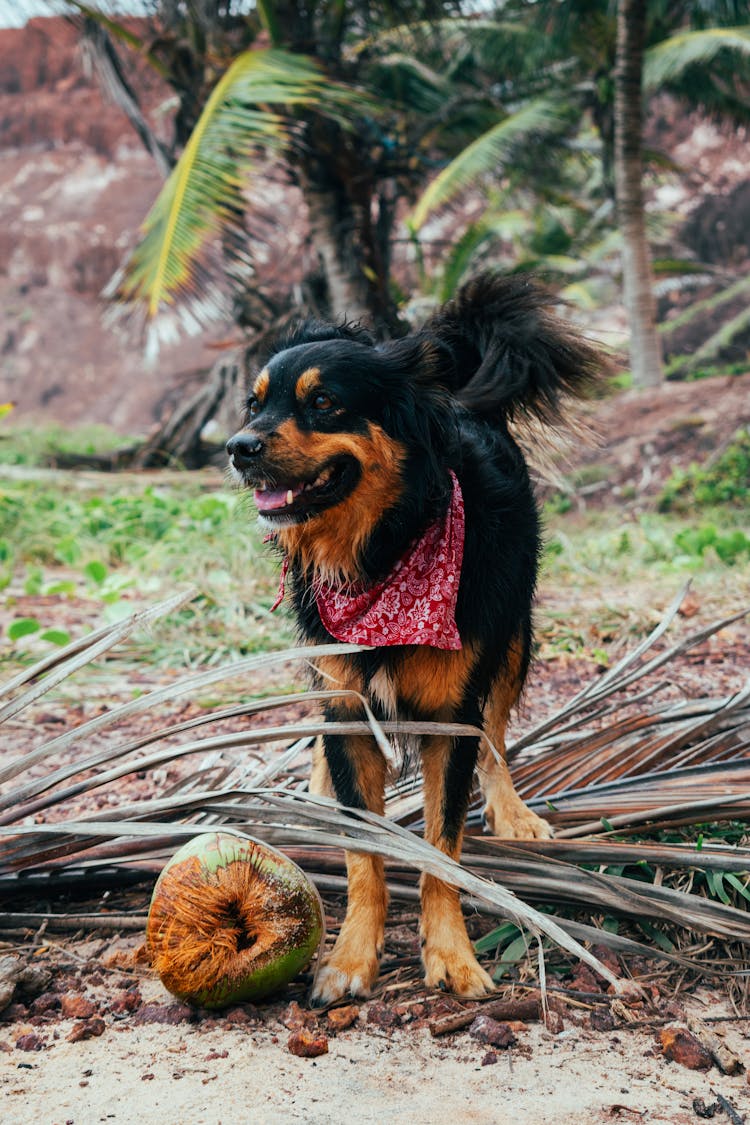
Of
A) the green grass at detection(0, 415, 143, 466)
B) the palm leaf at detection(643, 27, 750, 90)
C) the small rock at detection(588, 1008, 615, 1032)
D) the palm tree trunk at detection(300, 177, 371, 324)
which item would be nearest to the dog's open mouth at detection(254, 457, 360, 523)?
the small rock at detection(588, 1008, 615, 1032)

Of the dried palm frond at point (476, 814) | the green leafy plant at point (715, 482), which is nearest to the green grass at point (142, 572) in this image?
the dried palm frond at point (476, 814)

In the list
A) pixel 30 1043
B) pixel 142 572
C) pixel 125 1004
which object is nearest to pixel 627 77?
pixel 142 572

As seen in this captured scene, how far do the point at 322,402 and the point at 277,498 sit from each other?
234mm

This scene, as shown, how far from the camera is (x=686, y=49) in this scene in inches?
517

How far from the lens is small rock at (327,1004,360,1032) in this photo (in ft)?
5.90

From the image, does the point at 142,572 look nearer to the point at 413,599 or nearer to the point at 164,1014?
the point at 413,599

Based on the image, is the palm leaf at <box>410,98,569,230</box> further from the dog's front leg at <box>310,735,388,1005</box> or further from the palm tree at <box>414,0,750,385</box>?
the dog's front leg at <box>310,735,388,1005</box>

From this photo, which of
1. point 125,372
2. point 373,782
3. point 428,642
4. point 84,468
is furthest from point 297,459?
point 125,372

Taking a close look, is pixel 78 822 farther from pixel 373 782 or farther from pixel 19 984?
pixel 373 782

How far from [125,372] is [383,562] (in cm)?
2332

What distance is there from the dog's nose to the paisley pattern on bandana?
39 cm

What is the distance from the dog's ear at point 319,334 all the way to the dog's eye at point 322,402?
302mm

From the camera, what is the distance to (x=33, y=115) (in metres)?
24.8

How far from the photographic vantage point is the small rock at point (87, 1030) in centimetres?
172
